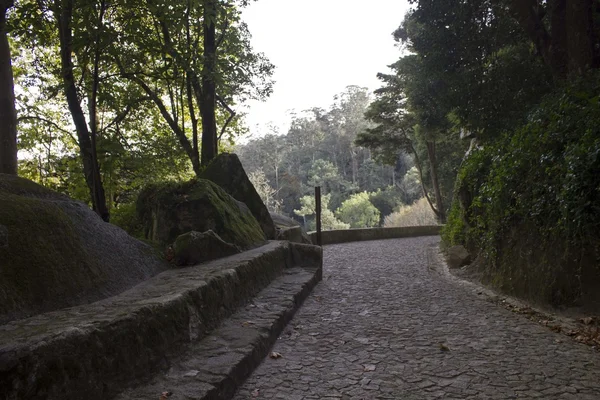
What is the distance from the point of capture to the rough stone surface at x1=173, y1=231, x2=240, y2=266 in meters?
5.02

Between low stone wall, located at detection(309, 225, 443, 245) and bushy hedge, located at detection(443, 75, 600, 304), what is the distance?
9950 mm

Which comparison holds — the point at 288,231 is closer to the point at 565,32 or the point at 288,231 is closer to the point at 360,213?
the point at 565,32

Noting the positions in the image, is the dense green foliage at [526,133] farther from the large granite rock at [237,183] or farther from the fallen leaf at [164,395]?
the large granite rock at [237,183]

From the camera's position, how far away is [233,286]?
4.42 meters

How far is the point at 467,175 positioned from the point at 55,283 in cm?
740

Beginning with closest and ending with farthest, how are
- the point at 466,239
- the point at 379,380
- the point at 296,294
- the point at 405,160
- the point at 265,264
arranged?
the point at 379,380 < the point at 296,294 < the point at 265,264 < the point at 466,239 < the point at 405,160

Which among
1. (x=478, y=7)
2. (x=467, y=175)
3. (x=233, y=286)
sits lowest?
(x=233, y=286)

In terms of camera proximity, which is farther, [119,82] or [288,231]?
[119,82]

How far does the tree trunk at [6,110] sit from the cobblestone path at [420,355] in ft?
14.0

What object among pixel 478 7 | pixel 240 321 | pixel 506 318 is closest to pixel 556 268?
pixel 506 318

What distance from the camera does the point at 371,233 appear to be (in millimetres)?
18516

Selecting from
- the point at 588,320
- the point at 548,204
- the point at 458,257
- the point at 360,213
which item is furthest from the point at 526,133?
the point at 360,213

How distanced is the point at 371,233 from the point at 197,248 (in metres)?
14.0

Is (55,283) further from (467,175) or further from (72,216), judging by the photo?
(467,175)
